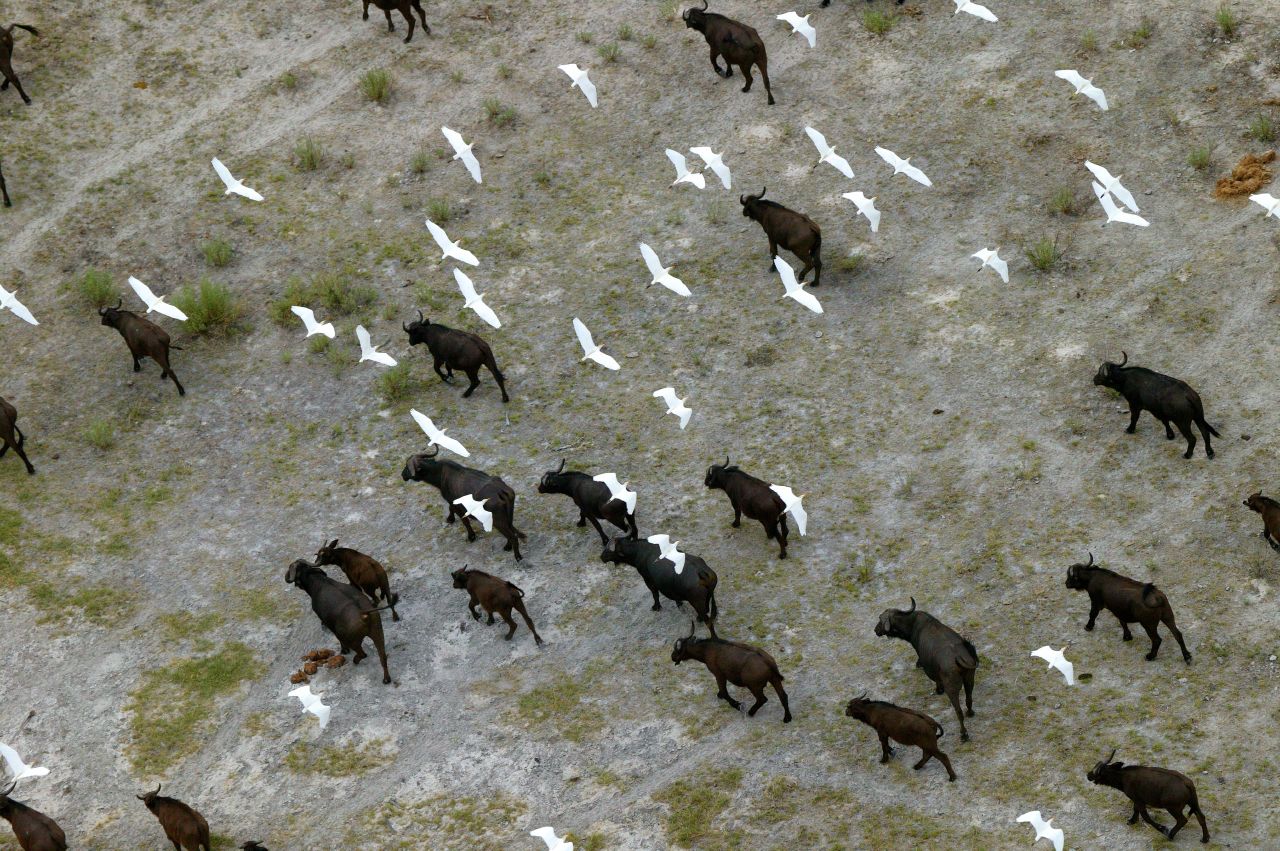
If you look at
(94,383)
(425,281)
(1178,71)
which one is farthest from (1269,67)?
(94,383)

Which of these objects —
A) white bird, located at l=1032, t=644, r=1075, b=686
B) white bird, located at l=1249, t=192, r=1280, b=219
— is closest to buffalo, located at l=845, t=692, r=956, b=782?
white bird, located at l=1032, t=644, r=1075, b=686

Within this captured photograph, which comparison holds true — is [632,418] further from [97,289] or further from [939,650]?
[97,289]

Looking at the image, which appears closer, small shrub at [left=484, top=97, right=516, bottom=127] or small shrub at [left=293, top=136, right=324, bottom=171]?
small shrub at [left=293, top=136, right=324, bottom=171]

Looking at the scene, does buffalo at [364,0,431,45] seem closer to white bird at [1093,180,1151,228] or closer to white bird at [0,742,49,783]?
white bird at [1093,180,1151,228]

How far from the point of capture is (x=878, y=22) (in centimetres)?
3075

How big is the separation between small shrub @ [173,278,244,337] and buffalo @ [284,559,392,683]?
281 inches

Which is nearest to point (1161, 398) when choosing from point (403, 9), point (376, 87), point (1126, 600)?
point (1126, 600)

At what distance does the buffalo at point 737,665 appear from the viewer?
18562mm

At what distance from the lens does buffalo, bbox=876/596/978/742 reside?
1809cm

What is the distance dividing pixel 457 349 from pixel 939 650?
9.63 metres

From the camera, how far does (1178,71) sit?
94.2 feet

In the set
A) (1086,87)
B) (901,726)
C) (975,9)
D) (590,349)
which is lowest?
(590,349)

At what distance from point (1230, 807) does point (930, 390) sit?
8.71m

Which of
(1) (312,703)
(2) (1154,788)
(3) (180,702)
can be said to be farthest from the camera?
(3) (180,702)
